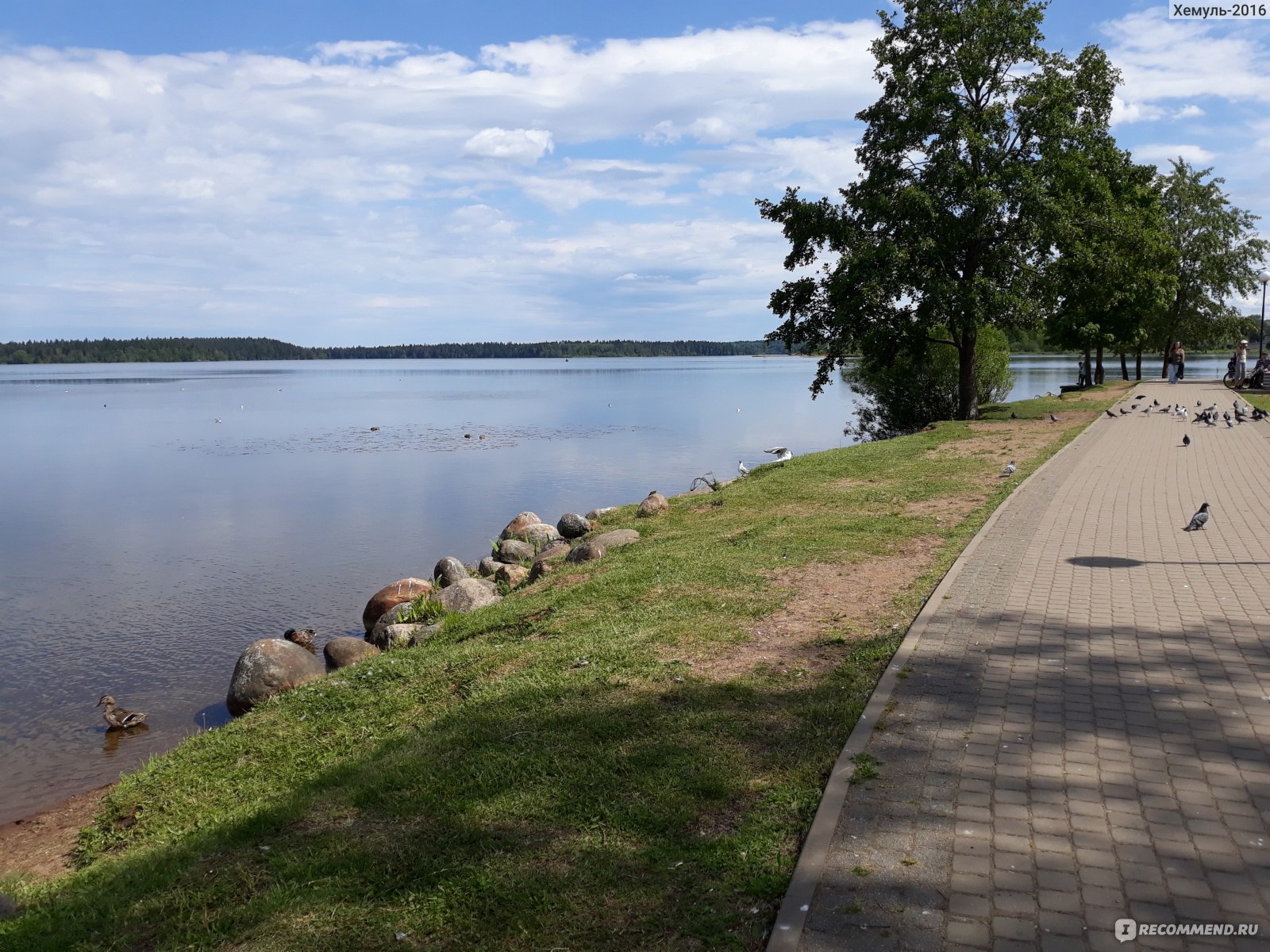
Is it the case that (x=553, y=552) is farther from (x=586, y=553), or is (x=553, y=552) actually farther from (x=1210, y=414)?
(x=1210, y=414)

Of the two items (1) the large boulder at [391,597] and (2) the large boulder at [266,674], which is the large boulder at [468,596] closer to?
(1) the large boulder at [391,597]

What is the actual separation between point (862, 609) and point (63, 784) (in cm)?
696

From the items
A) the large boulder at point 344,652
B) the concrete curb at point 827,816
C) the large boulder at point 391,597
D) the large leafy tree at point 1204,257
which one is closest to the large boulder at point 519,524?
the large boulder at point 391,597

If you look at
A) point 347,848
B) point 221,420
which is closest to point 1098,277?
point 347,848

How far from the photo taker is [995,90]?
947 inches

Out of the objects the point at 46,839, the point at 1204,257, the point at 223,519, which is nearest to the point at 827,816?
the point at 46,839

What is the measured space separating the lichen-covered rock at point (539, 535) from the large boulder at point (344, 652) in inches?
193

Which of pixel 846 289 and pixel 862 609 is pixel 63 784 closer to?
pixel 862 609

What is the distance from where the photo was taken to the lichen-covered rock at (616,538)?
1161 cm

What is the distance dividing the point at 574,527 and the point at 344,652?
5917mm

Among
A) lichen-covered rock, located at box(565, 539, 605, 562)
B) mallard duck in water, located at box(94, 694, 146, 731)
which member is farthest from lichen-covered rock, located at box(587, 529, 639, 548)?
mallard duck in water, located at box(94, 694, 146, 731)

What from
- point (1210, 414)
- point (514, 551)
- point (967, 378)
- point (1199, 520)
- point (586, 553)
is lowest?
point (514, 551)

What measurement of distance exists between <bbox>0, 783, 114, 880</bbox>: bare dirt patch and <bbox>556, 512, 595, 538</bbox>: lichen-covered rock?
8773mm

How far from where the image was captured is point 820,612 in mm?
7590
